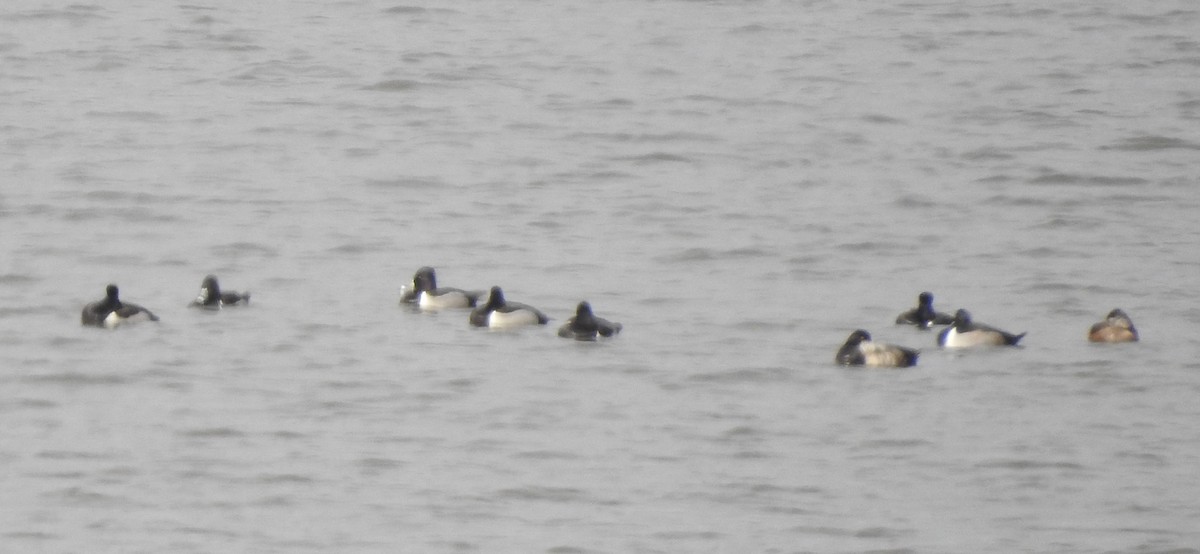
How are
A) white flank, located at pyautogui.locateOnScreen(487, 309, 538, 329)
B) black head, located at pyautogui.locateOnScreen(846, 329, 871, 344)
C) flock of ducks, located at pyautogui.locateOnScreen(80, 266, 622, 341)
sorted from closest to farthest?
1. black head, located at pyautogui.locateOnScreen(846, 329, 871, 344)
2. flock of ducks, located at pyautogui.locateOnScreen(80, 266, 622, 341)
3. white flank, located at pyautogui.locateOnScreen(487, 309, 538, 329)

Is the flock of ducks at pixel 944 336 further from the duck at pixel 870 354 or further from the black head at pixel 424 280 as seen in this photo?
the black head at pixel 424 280

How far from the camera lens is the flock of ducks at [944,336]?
17922mm

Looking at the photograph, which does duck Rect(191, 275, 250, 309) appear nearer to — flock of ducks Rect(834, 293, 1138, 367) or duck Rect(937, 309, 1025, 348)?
flock of ducks Rect(834, 293, 1138, 367)

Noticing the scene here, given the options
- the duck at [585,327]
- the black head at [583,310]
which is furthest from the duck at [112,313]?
the black head at [583,310]

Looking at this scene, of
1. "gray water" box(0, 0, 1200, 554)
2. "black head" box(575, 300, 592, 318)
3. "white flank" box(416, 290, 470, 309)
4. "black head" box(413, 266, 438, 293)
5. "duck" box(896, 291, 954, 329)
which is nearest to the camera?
"gray water" box(0, 0, 1200, 554)

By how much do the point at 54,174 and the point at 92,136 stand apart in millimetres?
2934

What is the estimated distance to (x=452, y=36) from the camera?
37.8 m

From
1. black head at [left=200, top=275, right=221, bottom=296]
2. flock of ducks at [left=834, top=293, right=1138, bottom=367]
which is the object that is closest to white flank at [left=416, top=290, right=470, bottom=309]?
black head at [left=200, top=275, right=221, bottom=296]

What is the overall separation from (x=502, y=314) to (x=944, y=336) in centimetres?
379

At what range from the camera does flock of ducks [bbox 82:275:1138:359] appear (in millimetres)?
18094

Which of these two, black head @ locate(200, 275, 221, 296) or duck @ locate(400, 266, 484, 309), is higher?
black head @ locate(200, 275, 221, 296)

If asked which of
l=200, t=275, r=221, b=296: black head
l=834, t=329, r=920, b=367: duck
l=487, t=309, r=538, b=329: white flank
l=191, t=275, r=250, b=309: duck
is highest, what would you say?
l=200, t=275, r=221, b=296: black head

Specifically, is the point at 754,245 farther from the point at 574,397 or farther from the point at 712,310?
the point at 574,397

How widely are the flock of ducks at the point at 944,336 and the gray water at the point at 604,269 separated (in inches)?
7.0
